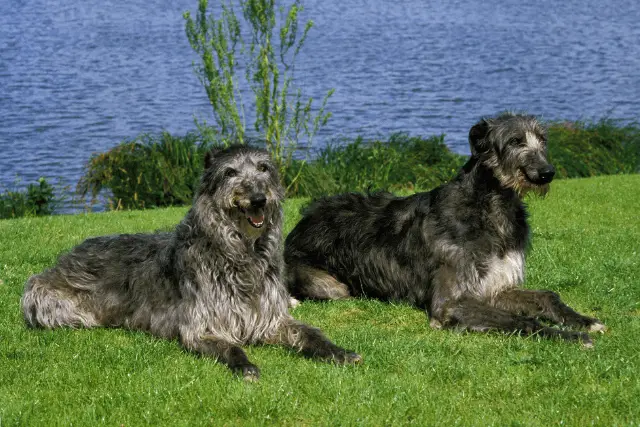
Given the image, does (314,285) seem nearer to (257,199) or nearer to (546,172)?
(257,199)

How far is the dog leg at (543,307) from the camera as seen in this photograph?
830cm

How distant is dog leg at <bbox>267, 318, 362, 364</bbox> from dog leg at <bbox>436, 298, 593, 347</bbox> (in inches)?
57.4

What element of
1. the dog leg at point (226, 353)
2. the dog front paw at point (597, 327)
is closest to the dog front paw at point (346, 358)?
the dog leg at point (226, 353)

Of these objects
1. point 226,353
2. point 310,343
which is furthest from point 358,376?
point 226,353

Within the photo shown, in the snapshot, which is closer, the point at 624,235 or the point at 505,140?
the point at 505,140

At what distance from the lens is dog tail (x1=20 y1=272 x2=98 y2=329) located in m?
8.59

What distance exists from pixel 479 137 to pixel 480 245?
1051 millimetres

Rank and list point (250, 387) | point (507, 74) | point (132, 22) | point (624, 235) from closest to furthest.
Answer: point (250, 387) < point (624, 235) < point (507, 74) < point (132, 22)

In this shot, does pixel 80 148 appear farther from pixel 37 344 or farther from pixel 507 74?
pixel 507 74

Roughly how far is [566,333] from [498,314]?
69cm

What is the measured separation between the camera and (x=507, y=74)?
1388 inches

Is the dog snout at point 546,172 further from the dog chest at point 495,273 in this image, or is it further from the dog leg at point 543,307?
the dog leg at point 543,307

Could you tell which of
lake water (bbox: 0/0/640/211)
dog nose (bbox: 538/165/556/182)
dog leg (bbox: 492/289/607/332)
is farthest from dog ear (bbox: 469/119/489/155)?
lake water (bbox: 0/0/640/211)

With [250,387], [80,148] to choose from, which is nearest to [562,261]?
[250,387]
